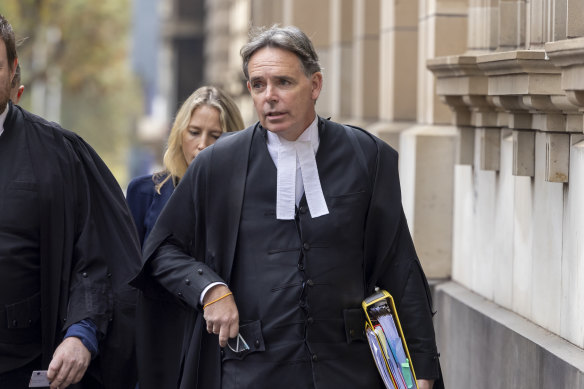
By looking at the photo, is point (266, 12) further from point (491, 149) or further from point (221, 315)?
point (221, 315)

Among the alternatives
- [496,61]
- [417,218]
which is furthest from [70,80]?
[496,61]

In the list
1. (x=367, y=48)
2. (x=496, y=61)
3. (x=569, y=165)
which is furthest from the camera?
(x=367, y=48)

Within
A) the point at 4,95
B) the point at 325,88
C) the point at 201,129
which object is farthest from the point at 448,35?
the point at 325,88

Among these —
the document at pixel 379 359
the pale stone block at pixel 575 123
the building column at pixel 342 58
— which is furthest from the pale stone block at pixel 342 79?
the document at pixel 379 359

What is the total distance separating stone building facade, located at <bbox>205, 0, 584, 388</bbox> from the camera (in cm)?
610

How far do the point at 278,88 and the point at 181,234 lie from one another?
66 cm

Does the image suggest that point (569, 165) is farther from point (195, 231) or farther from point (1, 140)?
point (1, 140)

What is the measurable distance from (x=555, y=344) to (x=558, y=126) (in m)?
0.99

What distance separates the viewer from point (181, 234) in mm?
4859

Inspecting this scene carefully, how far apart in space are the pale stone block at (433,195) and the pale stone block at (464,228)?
0.11m

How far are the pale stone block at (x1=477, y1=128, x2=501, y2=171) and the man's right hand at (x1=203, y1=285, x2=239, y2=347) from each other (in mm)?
3335

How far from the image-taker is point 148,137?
75.0m

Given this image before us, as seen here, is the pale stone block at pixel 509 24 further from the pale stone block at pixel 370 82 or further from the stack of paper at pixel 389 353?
the pale stone block at pixel 370 82

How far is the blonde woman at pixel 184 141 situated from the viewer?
6852 millimetres
